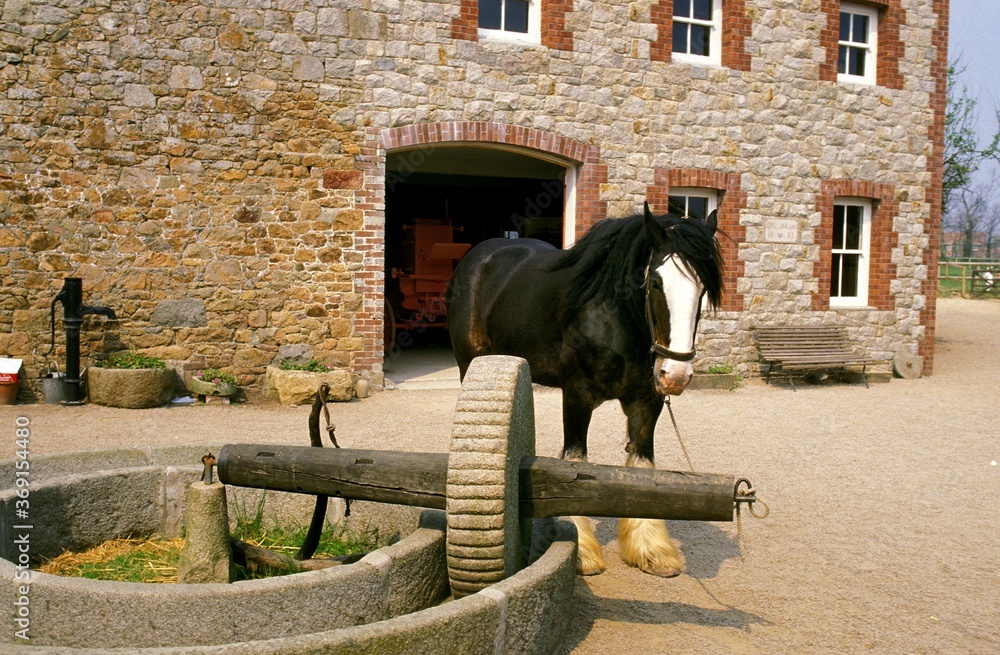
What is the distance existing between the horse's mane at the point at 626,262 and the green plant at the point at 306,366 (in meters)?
5.24

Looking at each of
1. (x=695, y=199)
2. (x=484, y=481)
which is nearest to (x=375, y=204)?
(x=695, y=199)

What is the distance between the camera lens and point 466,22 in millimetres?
10195

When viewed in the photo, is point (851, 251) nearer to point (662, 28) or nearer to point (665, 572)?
point (662, 28)

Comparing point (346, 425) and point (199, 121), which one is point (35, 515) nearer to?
point (346, 425)

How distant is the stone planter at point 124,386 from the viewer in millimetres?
8562

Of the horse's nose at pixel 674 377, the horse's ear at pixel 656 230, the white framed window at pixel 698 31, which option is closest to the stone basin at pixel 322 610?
the horse's nose at pixel 674 377

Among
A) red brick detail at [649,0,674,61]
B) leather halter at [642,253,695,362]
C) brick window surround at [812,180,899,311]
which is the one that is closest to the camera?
leather halter at [642,253,695,362]

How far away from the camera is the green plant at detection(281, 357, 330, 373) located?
30.9 feet

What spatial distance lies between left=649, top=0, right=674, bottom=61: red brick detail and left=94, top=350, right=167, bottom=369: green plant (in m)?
7.41

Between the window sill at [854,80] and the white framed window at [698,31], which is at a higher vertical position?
the white framed window at [698,31]

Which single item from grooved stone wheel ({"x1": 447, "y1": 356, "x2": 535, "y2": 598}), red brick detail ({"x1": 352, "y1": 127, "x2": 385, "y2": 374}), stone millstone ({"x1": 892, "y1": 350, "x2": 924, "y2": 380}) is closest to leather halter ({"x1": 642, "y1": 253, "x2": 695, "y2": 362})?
grooved stone wheel ({"x1": 447, "y1": 356, "x2": 535, "y2": 598})

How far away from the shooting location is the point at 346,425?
26.1 ft

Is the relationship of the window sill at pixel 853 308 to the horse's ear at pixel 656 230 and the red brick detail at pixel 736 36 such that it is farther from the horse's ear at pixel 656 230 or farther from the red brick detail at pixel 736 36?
the horse's ear at pixel 656 230

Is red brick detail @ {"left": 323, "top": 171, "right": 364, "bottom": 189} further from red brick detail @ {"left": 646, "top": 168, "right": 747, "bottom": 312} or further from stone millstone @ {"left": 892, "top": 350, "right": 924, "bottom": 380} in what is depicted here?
stone millstone @ {"left": 892, "top": 350, "right": 924, "bottom": 380}
